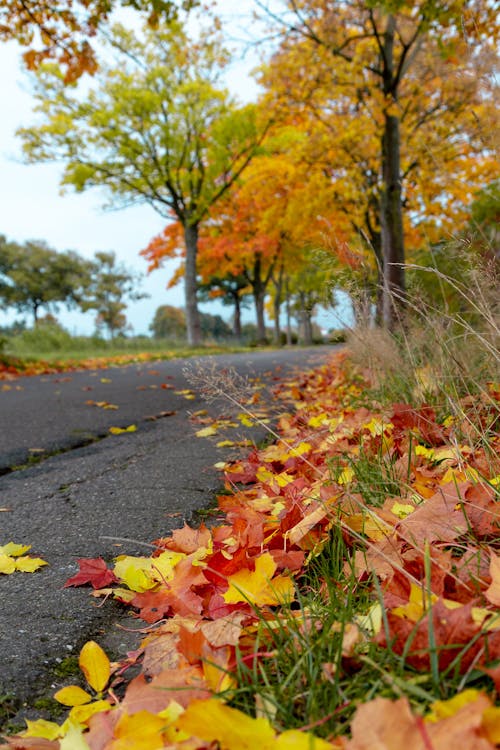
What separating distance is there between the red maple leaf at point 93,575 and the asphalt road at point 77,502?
25 mm

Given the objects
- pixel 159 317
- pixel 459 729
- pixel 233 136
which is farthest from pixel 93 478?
pixel 159 317

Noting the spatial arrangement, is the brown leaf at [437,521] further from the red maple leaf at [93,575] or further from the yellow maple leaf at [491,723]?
the red maple leaf at [93,575]

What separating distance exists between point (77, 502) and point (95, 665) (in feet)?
3.27

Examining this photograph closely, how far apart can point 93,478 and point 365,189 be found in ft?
28.6

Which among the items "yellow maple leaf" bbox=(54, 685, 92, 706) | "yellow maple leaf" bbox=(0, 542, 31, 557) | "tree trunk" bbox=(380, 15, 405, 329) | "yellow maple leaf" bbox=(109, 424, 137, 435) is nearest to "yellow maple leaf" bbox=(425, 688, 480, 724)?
"yellow maple leaf" bbox=(54, 685, 92, 706)

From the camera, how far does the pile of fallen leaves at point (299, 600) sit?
66cm

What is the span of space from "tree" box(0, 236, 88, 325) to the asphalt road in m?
41.1

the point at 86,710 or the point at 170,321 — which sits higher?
the point at 170,321

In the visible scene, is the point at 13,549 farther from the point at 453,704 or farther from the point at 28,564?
the point at 453,704

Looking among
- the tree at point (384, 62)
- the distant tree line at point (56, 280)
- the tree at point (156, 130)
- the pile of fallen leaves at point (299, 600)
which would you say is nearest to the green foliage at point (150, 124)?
the tree at point (156, 130)

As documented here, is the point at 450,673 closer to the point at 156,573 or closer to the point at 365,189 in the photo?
the point at 156,573

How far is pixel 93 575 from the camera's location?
1.32 metres

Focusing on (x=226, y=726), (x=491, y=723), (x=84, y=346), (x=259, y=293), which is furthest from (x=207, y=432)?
(x=259, y=293)

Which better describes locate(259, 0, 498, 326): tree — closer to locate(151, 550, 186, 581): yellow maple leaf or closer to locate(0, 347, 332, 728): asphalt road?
locate(0, 347, 332, 728): asphalt road
